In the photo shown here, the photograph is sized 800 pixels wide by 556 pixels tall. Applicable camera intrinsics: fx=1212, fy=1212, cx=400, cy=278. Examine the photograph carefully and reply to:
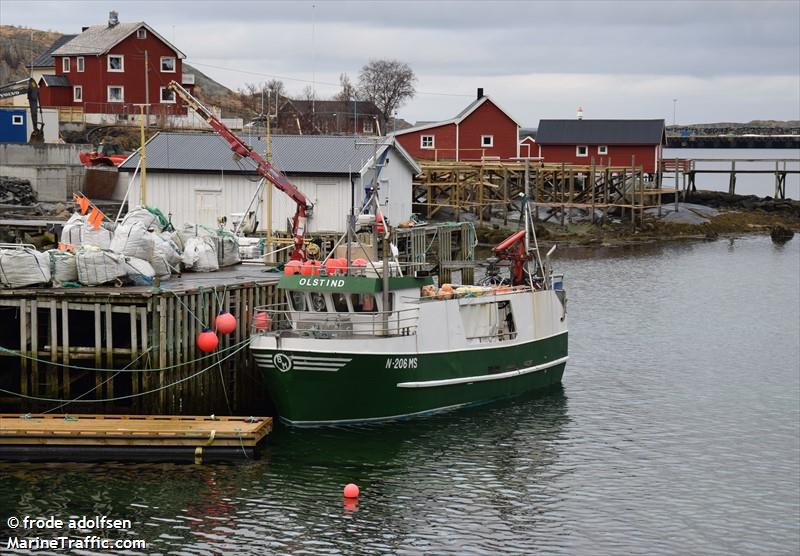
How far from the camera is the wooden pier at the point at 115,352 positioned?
25484mm

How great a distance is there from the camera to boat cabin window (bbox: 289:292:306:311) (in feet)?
89.2

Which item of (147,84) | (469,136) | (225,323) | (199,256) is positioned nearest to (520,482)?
(225,323)

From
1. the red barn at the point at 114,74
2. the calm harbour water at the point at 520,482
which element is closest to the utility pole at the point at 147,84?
the red barn at the point at 114,74

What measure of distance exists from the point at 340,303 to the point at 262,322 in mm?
1871

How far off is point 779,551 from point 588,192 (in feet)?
164

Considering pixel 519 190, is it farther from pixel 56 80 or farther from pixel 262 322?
pixel 262 322

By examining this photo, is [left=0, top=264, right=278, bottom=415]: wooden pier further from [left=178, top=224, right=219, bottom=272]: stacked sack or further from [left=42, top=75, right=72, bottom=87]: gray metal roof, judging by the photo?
[left=42, top=75, right=72, bottom=87]: gray metal roof

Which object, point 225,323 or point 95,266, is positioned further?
point 95,266

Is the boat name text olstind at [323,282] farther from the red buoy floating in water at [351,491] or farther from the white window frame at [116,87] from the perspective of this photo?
the white window frame at [116,87]

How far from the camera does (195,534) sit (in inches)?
829

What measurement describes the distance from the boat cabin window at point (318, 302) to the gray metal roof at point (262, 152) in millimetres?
13915

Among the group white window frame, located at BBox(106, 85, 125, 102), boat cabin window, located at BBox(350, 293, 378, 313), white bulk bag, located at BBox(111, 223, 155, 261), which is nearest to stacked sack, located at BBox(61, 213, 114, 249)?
white bulk bag, located at BBox(111, 223, 155, 261)

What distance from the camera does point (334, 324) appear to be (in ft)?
88.0

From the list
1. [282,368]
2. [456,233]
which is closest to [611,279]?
[456,233]
